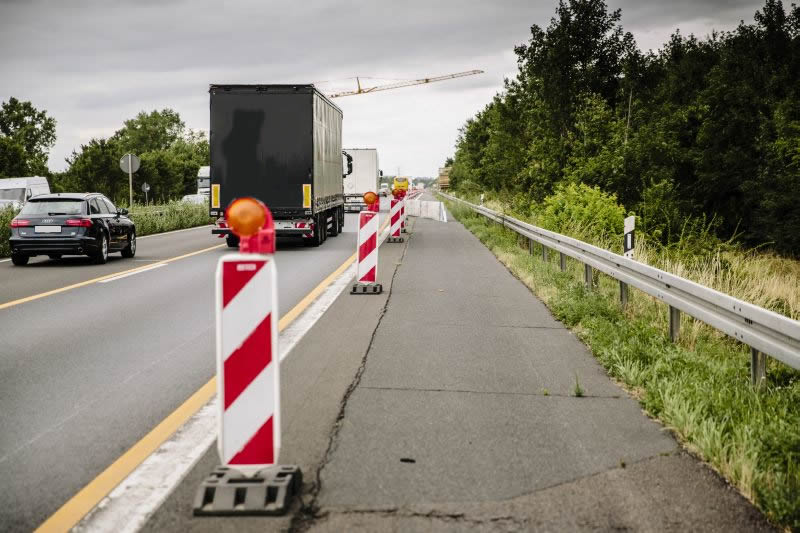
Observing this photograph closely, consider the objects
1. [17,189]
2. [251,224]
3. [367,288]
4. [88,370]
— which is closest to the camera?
[251,224]

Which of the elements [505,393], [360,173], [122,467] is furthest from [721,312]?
[360,173]

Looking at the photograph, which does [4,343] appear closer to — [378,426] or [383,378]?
[383,378]

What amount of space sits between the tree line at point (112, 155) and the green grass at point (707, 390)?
4230 centimetres

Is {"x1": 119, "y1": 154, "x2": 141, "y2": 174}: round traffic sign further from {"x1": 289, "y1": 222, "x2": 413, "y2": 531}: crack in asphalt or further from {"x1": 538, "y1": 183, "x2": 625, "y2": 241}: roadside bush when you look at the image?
{"x1": 289, "y1": 222, "x2": 413, "y2": 531}: crack in asphalt

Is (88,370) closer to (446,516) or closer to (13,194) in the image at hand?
(446,516)

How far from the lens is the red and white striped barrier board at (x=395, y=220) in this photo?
2136 centimetres

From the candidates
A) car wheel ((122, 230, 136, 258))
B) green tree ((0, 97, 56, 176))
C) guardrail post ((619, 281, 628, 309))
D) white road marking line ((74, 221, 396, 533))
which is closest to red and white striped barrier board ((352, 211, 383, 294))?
guardrail post ((619, 281, 628, 309))

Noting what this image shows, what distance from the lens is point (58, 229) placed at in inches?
634

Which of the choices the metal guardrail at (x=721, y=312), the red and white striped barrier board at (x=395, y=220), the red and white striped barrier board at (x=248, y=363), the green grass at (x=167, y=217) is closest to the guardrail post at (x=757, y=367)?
the metal guardrail at (x=721, y=312)

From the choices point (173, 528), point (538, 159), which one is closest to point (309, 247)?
point (538, 159)

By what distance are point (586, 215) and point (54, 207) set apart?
36.6 ft

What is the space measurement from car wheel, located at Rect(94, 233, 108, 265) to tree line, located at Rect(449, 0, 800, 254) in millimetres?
12530

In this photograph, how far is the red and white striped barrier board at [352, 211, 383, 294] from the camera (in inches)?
445

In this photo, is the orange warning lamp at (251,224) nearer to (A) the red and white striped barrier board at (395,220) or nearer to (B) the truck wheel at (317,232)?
(B) the truck wheel at (317,232)
